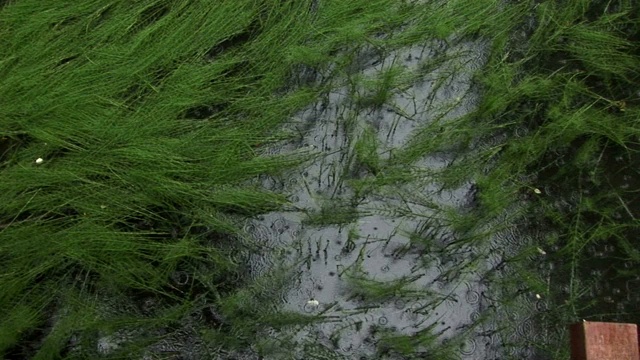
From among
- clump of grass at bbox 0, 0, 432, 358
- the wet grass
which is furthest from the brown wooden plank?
clump of grass at bbox 0, 0, 432, 358

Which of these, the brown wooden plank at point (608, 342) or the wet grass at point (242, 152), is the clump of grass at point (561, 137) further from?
the brown wooden plank at point (608, 342)

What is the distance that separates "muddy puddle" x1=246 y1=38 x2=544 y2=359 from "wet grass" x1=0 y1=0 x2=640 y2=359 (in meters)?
0.03

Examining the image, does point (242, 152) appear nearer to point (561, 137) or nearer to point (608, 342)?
point (561, 137)

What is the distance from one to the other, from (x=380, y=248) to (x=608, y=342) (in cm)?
81

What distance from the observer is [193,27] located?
239cm

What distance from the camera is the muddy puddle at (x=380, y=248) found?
2.15m

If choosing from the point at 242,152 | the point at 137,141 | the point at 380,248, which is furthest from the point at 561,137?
the point at 137,141

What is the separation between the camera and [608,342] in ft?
5.61

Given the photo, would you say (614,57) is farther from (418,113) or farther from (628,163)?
(418,113)

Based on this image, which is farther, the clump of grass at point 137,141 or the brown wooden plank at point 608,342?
the clump of grass at point 137,141

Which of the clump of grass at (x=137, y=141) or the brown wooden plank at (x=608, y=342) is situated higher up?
the clump of grass at (x=137, y=141)

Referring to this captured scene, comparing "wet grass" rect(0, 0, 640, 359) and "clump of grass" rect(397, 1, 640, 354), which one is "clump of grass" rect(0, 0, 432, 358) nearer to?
"wet grass" rect(0, 0, 640, 359)

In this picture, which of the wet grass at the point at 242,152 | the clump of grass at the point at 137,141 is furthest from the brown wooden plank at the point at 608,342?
the clump of grass at the point at 137,141

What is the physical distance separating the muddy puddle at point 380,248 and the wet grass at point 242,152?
3cm
